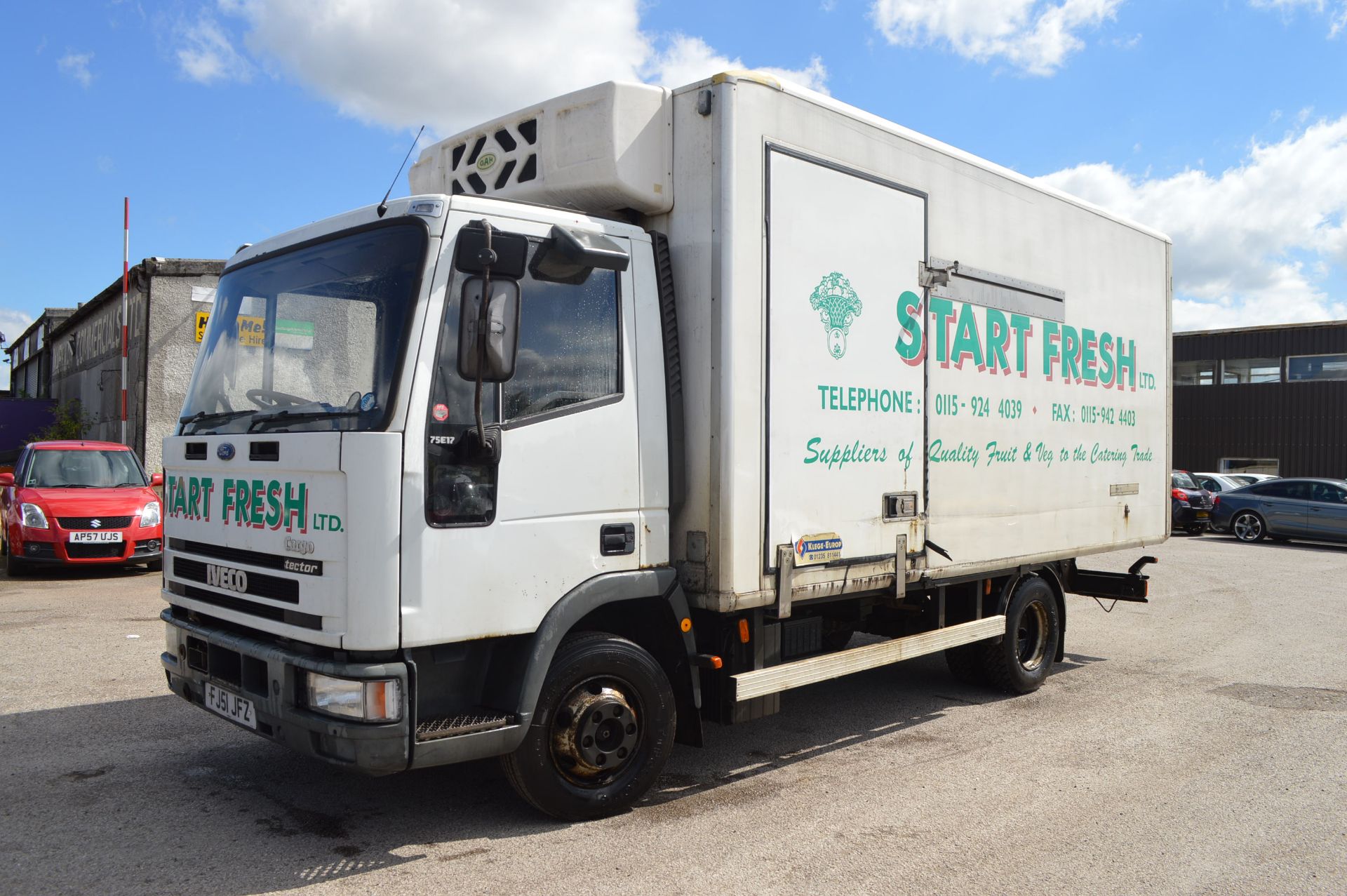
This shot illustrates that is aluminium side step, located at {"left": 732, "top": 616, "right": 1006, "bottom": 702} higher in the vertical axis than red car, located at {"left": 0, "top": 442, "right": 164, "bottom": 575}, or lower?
lower

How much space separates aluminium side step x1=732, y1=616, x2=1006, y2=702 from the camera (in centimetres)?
487

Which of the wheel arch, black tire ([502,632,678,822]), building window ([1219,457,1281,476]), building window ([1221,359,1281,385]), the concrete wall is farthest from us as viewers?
building window ([1219,457,1281,476])

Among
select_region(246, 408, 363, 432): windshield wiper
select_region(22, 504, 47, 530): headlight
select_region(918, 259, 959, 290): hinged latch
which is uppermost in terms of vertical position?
select_region(918, 259, 959, 290): hinged latch

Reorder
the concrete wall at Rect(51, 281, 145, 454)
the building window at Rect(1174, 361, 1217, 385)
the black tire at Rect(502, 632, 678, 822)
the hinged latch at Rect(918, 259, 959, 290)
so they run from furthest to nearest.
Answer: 1. the building window at Rect(1174, 361, 1217, 385)
2. the concrete wall at Rect(51, 281, 145, 454)
3. the hinged latch at Rect(918, 259, 959, 290)
4. the black tire at Rect(502, 632, 678, 822)

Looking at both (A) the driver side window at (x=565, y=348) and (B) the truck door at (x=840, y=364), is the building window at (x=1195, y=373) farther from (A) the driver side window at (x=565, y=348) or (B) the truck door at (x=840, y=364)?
(A) the driver side window at (x=565, y=348)

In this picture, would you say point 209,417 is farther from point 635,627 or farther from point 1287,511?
point 1287,511

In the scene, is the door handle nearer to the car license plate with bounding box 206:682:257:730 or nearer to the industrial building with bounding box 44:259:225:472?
the car license plate with bounding box 206:682:257:730

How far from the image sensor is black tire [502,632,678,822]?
4.20m

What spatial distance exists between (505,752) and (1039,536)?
14.0 ft

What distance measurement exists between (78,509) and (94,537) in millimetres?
383

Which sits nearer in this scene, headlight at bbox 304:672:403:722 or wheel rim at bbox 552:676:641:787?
headlight at bbox 304:672:403:722

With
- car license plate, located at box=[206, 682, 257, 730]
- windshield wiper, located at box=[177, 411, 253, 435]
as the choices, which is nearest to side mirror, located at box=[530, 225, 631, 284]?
windshield wiper, located at box=[177, 411, 253, 435]

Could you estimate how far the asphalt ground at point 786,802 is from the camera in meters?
3.90

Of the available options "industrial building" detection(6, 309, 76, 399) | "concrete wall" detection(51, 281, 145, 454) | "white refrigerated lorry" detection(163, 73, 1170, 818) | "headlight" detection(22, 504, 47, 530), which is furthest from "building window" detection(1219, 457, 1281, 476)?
"industrial building" detection(6, 309, 76, 399)
